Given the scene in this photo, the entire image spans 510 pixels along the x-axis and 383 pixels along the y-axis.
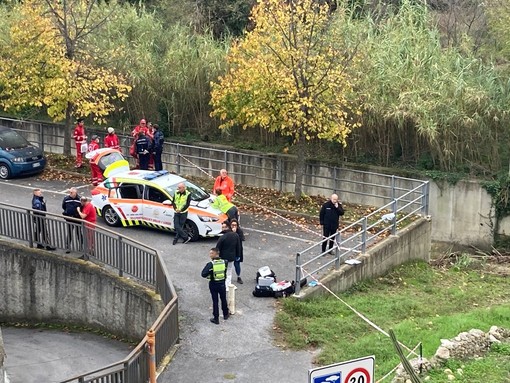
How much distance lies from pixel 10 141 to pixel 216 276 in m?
13.8

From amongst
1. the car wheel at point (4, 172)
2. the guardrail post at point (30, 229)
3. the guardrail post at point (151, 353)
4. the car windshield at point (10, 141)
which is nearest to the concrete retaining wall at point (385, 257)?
the guardrail post at point (151, 353)

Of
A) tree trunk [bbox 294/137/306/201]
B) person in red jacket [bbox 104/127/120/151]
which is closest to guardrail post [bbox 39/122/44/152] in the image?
person in red jacket [bbox 104/127/120/151]

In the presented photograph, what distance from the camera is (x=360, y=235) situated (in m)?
20.2

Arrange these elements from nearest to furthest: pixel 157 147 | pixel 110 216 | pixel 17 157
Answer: pixel 110 216 < pixel 157 147 < pixel 17 157

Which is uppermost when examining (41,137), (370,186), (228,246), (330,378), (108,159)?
(41,137)

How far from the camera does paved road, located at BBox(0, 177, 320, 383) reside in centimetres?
1372

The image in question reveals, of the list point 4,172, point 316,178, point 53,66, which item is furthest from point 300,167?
point 4,172

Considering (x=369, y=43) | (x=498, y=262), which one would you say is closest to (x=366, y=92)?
(x=369, y=43)

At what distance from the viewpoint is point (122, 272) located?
17219 mm

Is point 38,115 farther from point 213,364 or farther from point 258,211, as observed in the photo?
point 213,364

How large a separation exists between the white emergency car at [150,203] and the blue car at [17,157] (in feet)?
18.7

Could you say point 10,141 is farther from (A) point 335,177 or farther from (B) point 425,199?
(B) point 425,199

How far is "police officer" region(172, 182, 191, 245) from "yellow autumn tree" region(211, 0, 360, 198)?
4.29 m

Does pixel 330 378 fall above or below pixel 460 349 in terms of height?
above
